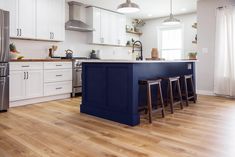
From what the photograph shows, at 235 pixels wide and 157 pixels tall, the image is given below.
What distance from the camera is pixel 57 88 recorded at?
5.14m

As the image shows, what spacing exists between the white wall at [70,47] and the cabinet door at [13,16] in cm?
40

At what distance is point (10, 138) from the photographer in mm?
2605

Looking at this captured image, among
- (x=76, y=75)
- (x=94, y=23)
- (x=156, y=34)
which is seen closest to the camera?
(x=76, y=75)

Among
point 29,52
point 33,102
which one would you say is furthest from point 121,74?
point 29,52

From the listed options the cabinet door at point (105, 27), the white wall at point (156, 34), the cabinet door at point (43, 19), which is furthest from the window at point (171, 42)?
the cabinet door at point (43, 19)

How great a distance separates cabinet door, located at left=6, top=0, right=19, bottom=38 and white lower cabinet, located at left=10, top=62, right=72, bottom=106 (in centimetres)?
75

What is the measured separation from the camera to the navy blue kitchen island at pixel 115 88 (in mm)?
3174

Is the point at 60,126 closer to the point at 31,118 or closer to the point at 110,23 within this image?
the point at 31,118

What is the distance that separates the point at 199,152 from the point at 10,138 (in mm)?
2137

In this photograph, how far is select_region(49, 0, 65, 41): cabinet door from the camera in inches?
209

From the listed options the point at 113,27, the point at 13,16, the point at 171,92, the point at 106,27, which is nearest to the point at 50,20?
the point at 13,16

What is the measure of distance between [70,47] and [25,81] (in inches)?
82.1

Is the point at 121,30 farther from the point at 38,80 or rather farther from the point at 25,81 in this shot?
the point at 25,81

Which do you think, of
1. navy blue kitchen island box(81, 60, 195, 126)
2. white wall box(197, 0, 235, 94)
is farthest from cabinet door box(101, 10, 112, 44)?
navy blue kitchen island box(81, 60, 195, 126)
